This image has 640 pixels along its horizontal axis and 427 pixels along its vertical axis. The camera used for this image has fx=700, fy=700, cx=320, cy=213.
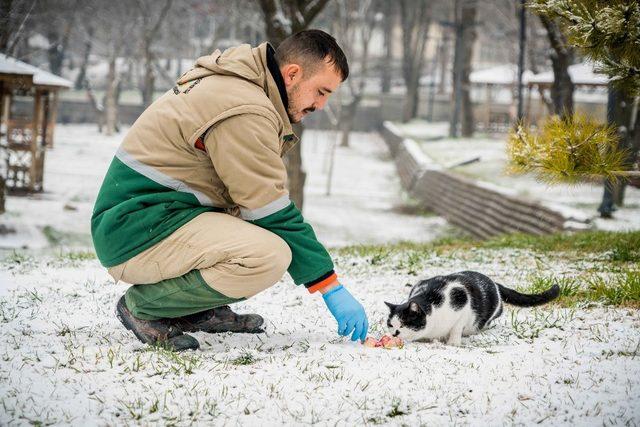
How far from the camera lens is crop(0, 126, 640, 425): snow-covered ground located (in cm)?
292

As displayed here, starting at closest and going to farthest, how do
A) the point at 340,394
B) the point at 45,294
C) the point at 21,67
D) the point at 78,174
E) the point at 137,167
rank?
the point at 340,394 < the point at 137,167 < the point at 45,294 < the point at 21,67 < the point at 78,174

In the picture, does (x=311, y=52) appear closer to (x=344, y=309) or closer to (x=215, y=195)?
(x=215, y=195)

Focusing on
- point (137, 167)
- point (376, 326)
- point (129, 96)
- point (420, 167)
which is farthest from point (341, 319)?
point (129, 96)

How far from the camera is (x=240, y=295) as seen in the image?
3691 mm

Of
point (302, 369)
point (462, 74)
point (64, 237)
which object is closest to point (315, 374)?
point (302, 369)

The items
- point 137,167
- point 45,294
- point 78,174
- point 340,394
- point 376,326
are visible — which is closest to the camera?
point 340,394

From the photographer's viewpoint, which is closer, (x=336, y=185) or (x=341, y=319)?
(x=341, y=319)

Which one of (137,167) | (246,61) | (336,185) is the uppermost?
(246,61)

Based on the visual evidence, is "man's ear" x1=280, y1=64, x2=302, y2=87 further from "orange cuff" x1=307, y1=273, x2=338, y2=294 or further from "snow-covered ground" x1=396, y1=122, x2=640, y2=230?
"snow-covered ground" x1=396, y1=122, x2=640, y2=230

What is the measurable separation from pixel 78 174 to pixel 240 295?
2137cm

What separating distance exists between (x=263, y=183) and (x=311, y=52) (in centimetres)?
74

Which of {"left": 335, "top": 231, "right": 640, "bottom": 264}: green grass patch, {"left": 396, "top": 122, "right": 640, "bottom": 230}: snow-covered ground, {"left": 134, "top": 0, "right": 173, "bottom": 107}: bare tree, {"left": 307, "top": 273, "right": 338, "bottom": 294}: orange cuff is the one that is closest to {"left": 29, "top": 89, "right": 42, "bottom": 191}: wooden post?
{"left": 396, "top": 122, "right": 640, "bottom": 230}: snow-covered ground

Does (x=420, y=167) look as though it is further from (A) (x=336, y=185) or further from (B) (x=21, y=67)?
(B) (x=21, y=67)

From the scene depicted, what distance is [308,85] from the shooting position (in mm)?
3699
